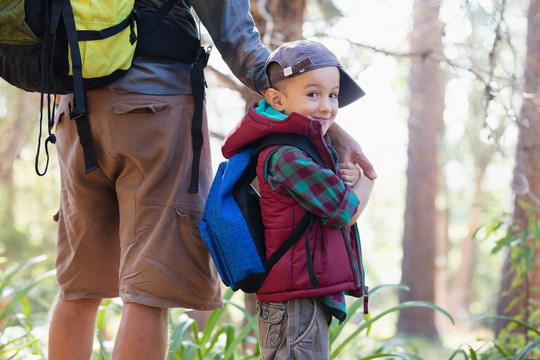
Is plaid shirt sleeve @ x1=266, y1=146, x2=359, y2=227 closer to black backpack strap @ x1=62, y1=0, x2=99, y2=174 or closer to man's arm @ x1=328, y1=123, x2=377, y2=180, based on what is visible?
man's arm @ x1=328, y1=123, x2=377, y2=180

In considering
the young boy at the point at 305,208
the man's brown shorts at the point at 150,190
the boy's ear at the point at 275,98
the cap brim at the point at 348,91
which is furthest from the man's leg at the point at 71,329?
the cap brim at the point at 348,91

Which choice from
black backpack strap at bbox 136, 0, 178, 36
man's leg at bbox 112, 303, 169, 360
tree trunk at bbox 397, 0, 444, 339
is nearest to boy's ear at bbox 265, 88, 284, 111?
black backpack strap at bbox 136, 0, 178, 36

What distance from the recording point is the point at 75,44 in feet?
5.39

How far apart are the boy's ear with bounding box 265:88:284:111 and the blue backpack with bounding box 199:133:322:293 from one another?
137mm

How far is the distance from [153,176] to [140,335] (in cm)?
49

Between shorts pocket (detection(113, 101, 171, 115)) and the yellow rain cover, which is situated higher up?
the yellow rain cover

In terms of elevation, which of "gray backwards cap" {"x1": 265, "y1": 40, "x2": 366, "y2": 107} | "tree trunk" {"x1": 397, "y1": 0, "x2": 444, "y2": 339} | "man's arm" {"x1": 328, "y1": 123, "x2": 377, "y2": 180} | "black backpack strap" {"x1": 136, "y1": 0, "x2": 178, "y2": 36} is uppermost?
"black backpack strap" {"x1": 136, "y1": 0, "x2": 178, "y2": 36}

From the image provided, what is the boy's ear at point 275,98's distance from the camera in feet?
5.93

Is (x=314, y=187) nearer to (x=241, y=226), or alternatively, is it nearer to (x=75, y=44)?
(x=241, y=226)

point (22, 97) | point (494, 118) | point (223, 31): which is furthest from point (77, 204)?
point (22, 97)

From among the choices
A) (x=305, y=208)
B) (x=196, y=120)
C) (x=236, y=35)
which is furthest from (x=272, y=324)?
(x=236, y=35)

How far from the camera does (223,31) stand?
1.91 meters

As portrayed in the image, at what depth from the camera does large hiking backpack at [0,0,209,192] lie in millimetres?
1646

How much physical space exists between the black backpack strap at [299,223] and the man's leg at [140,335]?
0.40 m
